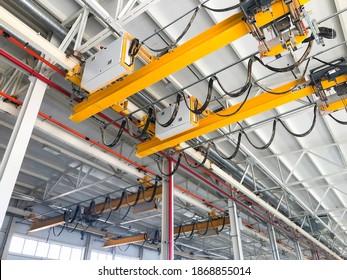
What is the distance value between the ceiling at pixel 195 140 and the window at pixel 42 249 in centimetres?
89

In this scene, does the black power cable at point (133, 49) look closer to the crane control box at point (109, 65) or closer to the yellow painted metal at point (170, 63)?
the crane control box at point (109, 65)

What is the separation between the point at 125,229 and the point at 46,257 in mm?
3545

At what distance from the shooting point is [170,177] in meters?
5.46

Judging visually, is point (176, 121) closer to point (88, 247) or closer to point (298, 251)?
point (88, 247)

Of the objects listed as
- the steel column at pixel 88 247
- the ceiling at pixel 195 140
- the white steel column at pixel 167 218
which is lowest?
the white steel column at pixel 167 218

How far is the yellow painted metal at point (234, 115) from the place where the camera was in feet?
12.0

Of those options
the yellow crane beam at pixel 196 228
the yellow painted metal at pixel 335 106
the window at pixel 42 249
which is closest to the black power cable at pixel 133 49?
the yellow painted metal at pixel 335 106

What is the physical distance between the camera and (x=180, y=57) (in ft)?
10.0

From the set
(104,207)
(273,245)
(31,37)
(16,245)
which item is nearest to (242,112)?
(31,37)

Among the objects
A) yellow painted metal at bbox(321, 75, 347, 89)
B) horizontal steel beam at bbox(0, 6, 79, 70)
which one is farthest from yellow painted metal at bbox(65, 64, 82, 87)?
yellow painted metal at bbox(321, 75, 347, 89)

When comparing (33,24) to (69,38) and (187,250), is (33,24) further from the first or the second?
(187,250)

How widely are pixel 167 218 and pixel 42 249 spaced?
25.5 feet

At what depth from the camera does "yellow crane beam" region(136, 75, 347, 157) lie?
3618mm

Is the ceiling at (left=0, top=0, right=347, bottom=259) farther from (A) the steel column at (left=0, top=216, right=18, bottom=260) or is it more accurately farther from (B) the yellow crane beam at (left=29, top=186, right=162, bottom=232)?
(A) the steel column at (left=0, top=216, right=18, bottom=260)
